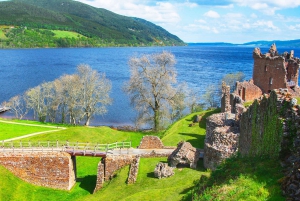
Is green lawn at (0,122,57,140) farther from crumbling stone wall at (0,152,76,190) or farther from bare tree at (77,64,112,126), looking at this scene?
bare tree at (77,64,112,126)

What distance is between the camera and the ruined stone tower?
4922cm

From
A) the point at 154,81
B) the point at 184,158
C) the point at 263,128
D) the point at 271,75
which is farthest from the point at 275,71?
the point at 263,128

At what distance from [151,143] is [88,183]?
8197mm

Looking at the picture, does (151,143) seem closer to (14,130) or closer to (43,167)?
(43,167)

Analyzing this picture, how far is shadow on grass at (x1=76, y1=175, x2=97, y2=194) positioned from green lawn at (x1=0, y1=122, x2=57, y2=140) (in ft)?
45.6

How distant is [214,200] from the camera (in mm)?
13773

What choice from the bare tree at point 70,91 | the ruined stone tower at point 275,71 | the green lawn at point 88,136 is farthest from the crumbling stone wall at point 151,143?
the bare tree at point 70,91

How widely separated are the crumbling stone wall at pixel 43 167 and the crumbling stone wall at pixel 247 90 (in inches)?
1063

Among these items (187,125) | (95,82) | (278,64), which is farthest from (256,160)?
(95,82)

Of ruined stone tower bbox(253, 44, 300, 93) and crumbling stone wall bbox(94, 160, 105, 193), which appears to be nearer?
crumbling stone wall bbox(94, 160, 105, 193)

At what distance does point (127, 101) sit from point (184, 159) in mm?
61044

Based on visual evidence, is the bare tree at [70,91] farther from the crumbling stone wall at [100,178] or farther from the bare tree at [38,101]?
the crumbling stone wall at [100,178]

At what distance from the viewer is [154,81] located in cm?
5869

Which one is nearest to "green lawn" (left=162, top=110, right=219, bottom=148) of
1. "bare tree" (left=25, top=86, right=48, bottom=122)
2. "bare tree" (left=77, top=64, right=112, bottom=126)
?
"bare tree" (left=77, top=64, right=112, bottom=126)
